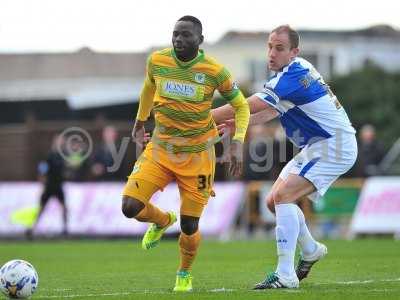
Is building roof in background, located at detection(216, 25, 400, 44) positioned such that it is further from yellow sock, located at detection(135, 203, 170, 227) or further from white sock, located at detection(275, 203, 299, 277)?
white sock, located at detection(275, 203, 299, 277)

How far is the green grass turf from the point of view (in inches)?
395

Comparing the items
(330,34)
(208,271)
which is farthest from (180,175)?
(330,34)

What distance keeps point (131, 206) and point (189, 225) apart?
0.62 meters

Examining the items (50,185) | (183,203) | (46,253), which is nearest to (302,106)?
(183,203)

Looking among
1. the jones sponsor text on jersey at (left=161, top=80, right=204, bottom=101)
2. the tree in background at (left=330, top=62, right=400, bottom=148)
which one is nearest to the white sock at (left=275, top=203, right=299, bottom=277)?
the jones sponsor text on jersey at (left=161, top=80, right=204, bottom=101)

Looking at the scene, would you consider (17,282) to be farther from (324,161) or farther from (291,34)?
(291,34)

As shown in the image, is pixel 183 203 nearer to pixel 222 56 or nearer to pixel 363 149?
pixel 363 149

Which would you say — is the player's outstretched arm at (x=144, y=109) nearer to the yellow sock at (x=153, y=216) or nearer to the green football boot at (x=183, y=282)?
the yellow sock at (x=153, y=216)

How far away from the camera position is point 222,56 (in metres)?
57.9

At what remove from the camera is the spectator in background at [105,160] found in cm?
2498

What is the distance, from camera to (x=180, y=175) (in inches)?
422

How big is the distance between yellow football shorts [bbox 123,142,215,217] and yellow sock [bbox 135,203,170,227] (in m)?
0.16

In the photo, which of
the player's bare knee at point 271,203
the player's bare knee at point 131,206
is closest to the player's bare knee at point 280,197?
the player's bare knee at point 271,203

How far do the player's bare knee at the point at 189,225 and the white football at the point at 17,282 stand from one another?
176 cm
